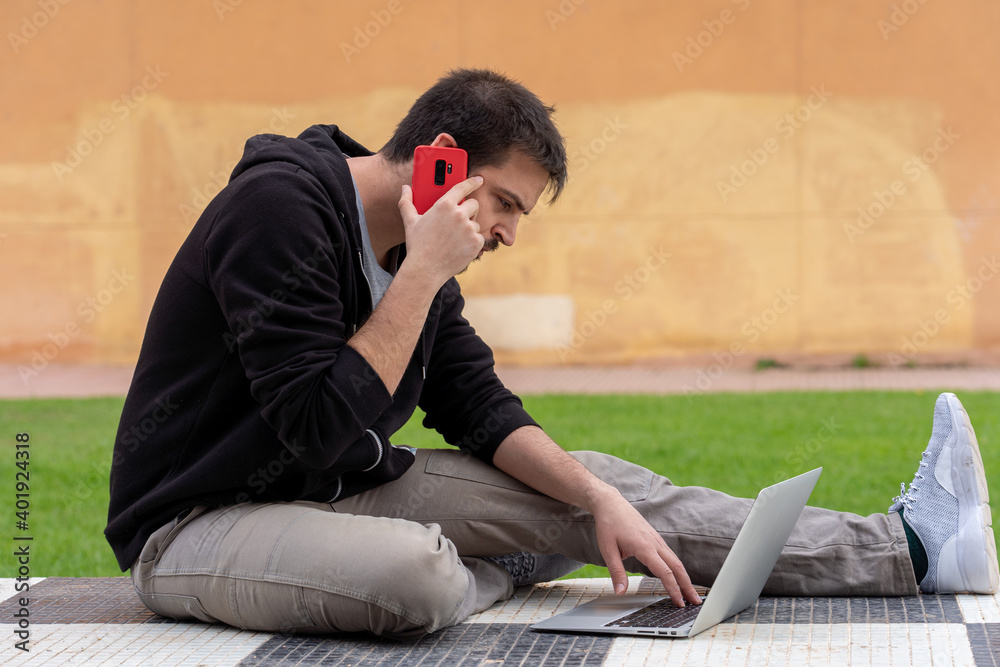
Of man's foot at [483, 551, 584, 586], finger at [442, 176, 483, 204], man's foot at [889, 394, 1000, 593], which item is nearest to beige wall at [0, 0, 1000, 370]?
man's foot at [483, 551, 584, 586]

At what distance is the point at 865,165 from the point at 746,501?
8341 mm

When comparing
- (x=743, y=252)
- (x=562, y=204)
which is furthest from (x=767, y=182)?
(x=562, y=204)

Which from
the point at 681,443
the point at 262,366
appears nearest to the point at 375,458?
the point at 262,366

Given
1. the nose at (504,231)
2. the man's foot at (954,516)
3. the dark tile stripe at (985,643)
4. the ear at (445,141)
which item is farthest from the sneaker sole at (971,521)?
the ear at (445,141)

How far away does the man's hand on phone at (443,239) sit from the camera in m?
2.51

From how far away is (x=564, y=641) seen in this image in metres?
2.53

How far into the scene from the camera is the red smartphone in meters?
2.64

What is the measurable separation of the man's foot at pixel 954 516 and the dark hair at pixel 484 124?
1.21 metres

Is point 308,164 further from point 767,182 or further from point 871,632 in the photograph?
point 767,182

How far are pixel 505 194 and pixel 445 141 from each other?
7.8 inches

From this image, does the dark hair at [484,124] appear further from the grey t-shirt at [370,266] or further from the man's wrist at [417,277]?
the man's wrist at [417,277]

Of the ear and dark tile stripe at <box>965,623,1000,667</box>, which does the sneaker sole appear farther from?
the ear

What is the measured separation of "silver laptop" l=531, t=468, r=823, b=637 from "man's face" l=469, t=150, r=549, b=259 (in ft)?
2.90

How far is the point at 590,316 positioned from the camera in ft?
35.4
